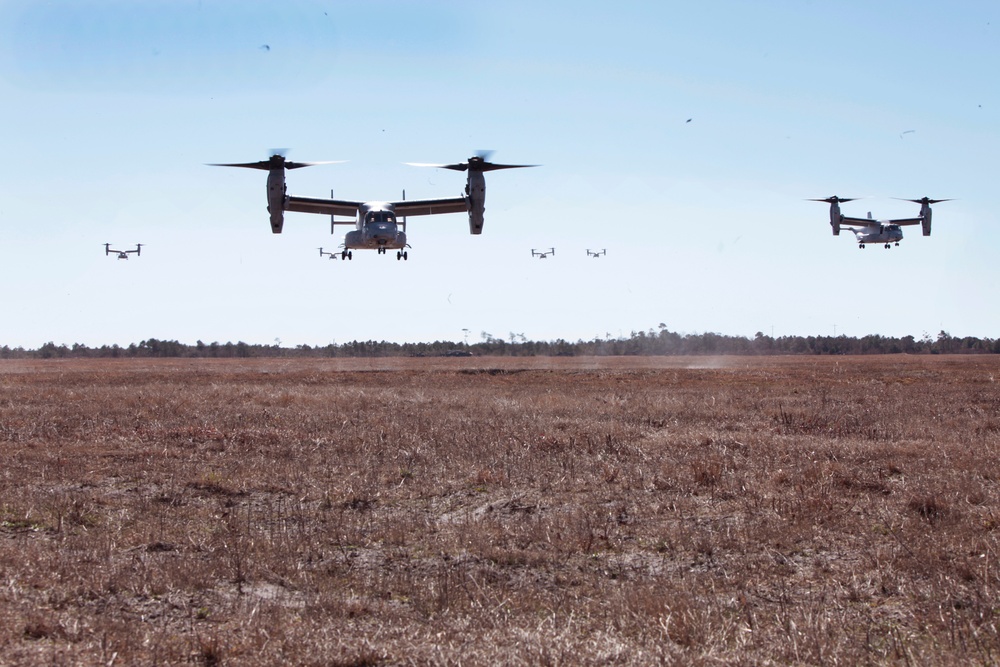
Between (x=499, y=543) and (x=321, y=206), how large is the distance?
40.1 metres

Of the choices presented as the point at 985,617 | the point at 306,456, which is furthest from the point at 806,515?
the point at 306,456

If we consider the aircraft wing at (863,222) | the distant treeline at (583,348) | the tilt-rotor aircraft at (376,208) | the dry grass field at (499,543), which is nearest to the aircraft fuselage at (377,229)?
the tilt-rotor aircraft at (376,208)

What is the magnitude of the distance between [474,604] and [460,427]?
12841 mm

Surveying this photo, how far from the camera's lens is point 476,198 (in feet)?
140

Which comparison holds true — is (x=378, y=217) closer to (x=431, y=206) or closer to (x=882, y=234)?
(x=431, y=206)

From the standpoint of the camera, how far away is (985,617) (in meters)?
7.34

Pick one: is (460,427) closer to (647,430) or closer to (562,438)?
(562,438)

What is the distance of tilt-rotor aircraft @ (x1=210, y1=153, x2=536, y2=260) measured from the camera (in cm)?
4256

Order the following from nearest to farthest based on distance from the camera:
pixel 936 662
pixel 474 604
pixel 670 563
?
pixel 936 662, pixel 474 604, pixel 670 563

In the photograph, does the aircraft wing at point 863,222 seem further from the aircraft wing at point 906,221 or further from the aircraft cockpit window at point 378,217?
the aircraft cockpit window at point 378,217

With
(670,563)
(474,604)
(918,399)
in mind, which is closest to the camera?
(474,604)

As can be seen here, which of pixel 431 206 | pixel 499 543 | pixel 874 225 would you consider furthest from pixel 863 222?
pixel 499 543

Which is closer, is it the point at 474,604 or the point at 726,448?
the point at 474,604

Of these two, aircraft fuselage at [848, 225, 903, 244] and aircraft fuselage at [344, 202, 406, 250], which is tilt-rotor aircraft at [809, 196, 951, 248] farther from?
aircraft fuselage at [344, 202, 406, 250]
